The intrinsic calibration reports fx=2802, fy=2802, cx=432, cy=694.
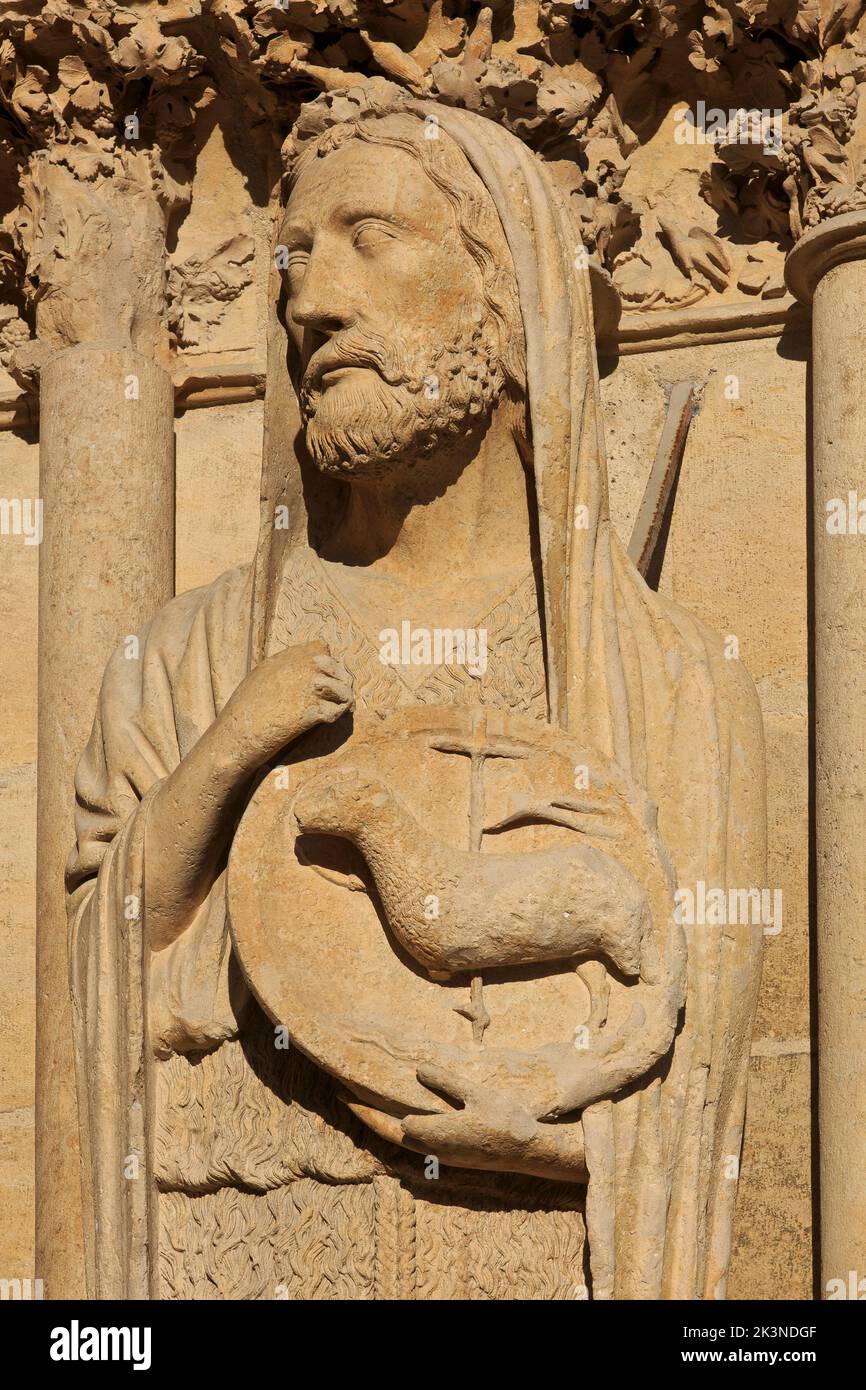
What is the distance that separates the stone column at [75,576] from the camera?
598 centimetres

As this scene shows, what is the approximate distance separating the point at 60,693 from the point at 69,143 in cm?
127

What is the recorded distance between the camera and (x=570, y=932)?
15.2 feet

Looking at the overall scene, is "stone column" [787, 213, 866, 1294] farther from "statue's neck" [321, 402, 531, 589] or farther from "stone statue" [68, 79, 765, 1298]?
"statue's neck" [321, 402, 531, 589]

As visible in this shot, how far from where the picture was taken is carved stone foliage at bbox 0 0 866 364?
6148 millimetres

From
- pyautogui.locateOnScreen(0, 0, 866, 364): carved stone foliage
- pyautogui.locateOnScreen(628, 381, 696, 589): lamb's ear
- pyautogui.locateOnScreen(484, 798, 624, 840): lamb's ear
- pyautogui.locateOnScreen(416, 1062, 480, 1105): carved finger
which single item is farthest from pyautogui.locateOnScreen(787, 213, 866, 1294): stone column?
pyautogui.locateOnScreen(416, 1062, 480, 1105): carved finger

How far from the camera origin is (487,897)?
461cm

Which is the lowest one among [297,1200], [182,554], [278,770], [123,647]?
[297,1200]

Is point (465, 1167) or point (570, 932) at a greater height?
point (570, 932)

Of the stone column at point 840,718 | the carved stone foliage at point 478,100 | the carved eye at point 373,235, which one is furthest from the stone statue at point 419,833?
the carved stone foliage at point 478,100

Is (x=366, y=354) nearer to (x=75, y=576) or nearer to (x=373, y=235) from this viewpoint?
(x=373, y=235)

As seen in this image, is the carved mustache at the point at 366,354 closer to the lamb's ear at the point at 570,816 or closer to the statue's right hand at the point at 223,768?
the statue's right hand at the point at 223,768

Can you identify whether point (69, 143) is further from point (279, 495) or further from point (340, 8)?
point (279, 495)

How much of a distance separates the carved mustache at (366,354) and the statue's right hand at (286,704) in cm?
53

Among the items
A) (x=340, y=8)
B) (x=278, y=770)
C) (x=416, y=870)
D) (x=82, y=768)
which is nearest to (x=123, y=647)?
(x=82, y=768)
